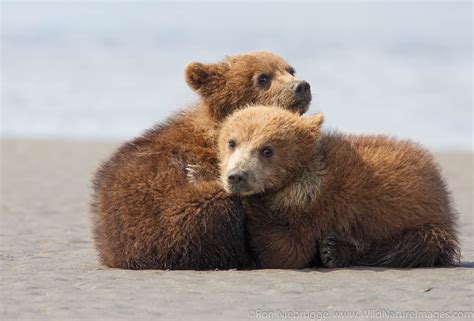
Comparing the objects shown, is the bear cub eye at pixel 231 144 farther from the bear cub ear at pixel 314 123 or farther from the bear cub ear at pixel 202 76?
the bear cub ear at pixel 202 76

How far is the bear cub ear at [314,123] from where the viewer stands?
25.0 feet

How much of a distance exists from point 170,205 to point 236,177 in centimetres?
52

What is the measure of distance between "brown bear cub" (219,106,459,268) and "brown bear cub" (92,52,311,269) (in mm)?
179

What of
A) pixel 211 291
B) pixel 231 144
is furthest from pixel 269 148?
pixel 211 291

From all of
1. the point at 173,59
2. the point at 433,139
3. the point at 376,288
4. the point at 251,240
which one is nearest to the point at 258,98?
the point at 251,240

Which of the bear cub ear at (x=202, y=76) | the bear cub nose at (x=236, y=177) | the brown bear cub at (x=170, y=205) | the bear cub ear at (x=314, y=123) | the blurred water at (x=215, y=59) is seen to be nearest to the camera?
the bear cub nose at (x=236, y=177)

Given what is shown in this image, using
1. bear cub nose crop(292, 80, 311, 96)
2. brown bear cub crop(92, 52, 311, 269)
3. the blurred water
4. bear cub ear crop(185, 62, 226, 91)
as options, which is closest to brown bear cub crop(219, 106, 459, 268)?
brown bear cub crop(92, 52, 311, 269)

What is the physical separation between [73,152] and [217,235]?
37.7 feet

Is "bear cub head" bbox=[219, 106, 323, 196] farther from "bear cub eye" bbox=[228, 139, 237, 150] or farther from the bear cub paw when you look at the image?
the bear cub paw

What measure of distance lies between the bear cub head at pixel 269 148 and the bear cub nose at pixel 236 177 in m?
0.04

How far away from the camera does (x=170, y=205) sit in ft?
24.6

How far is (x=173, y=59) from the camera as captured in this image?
102 ft

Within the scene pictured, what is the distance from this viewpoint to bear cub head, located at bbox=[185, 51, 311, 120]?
855cm

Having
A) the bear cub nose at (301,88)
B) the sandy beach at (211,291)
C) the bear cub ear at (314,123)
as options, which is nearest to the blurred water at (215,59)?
the bear cub nose at (301,88)
